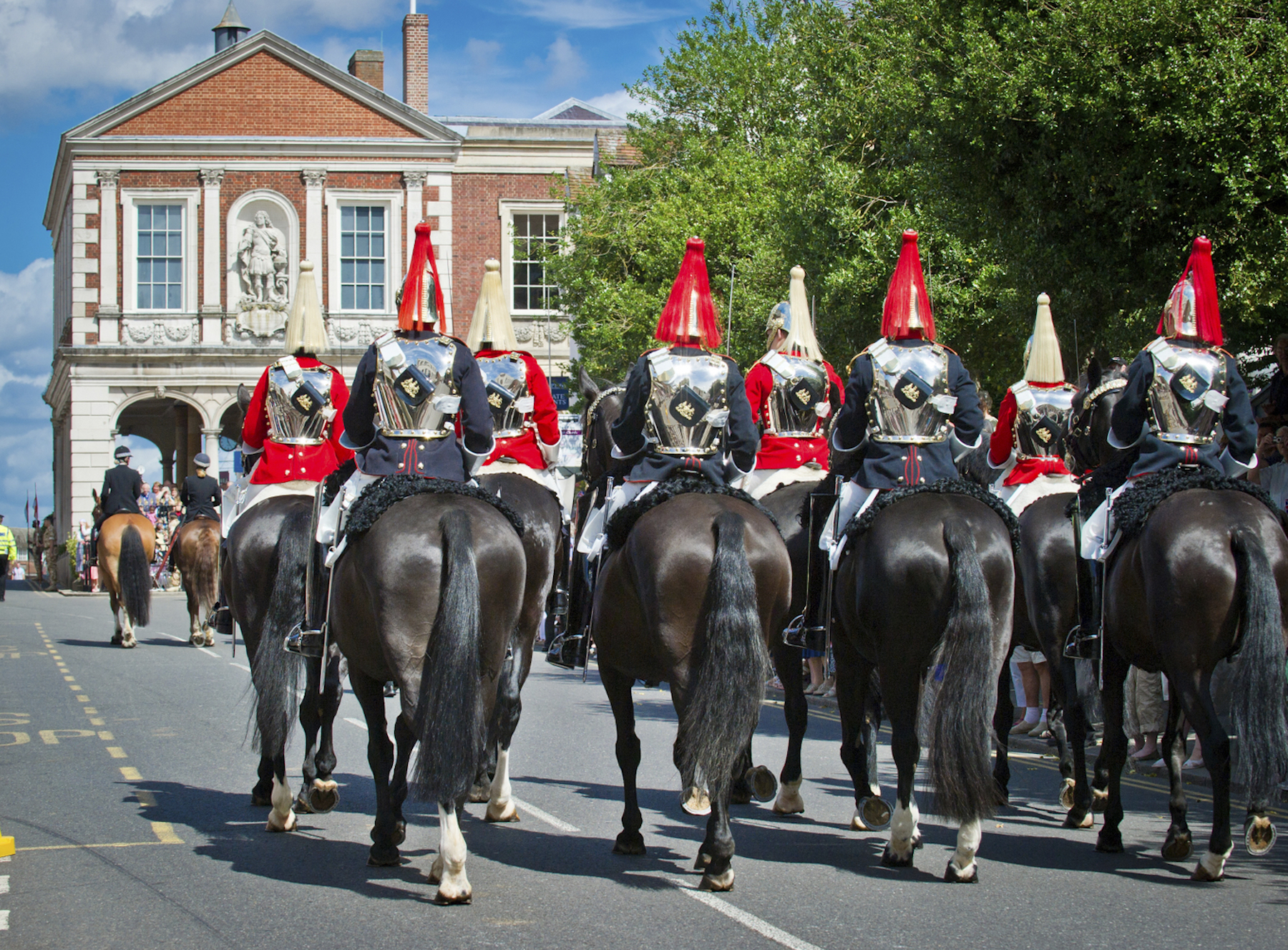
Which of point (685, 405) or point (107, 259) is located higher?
point (107, 259)

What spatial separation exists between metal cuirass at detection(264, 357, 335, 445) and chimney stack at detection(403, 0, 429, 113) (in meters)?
39.0

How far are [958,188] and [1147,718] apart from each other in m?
6.38

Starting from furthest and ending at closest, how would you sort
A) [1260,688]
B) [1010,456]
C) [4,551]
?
[4,551] → [1010,456] → [1260,688]

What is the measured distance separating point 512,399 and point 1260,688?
4448mm

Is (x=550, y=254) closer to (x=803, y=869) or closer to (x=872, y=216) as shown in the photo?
(x=872, y=216)

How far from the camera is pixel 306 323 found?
8.59 meters

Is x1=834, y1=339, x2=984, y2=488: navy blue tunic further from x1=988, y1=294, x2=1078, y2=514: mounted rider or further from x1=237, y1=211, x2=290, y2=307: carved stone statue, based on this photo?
x1=237, y1=211, x2=290, y2=307: carved stone statue

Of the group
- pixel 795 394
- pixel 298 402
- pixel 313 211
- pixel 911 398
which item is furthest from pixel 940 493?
pixel 313 211

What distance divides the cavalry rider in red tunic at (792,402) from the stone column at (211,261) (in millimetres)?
34932

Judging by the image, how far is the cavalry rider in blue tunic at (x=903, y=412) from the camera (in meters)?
7.23

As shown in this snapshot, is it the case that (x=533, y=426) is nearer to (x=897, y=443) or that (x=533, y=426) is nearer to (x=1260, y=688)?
(x=897, y=443)

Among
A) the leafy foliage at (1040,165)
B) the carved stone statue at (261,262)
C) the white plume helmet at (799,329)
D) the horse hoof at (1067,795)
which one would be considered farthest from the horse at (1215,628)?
the carved stone statue at (261,262)

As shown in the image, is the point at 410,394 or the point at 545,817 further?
the point at 545,817

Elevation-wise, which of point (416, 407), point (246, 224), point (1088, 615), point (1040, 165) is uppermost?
point (246, 224)
